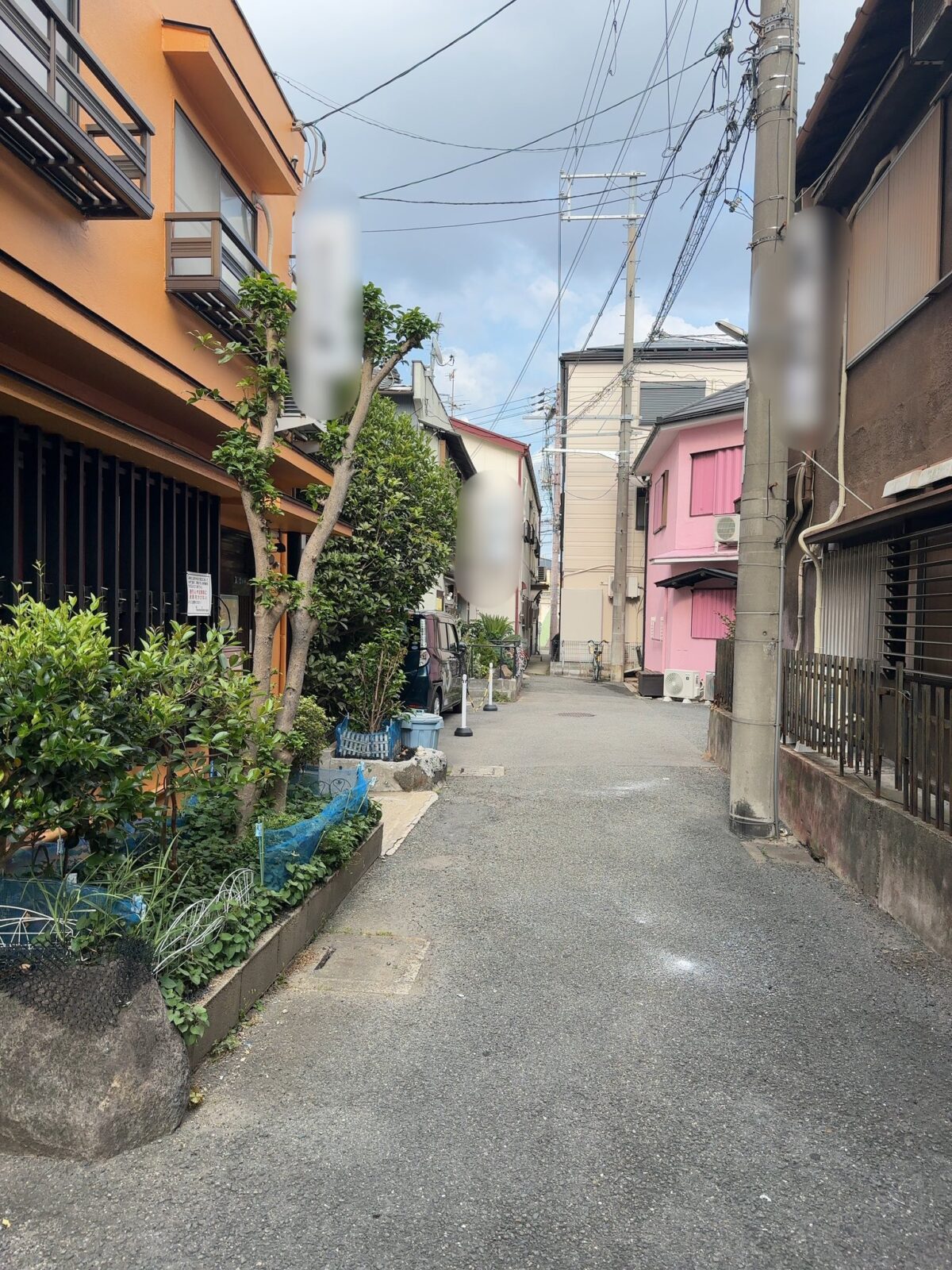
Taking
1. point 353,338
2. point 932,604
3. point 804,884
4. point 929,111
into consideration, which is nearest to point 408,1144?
point 804,884

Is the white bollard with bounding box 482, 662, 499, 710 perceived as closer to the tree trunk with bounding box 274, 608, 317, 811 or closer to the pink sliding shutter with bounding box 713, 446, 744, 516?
the pink sliding shutter with bounding box 713, 446, 744, 516

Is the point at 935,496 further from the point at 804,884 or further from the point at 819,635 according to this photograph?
the point at 819,635

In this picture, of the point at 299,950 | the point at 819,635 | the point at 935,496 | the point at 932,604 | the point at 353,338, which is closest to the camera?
the point at 299,950

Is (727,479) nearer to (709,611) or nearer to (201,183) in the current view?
(709,611)

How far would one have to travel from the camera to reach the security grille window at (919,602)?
227 inches

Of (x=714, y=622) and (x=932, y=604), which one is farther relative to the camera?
(x=714, y=622)

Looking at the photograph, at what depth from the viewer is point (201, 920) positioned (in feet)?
11.3

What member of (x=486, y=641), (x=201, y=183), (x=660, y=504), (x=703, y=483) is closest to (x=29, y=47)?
(x=201, y=183)

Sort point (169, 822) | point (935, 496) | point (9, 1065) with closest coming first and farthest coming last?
point (9, 1065) → point (169, 822) → point (935, 496)

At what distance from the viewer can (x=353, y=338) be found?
5457mm

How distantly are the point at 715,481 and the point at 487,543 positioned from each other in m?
5.84

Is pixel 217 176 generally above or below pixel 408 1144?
above

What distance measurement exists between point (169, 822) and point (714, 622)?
17.4 metres

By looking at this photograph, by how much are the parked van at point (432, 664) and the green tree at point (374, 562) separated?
700 mm
